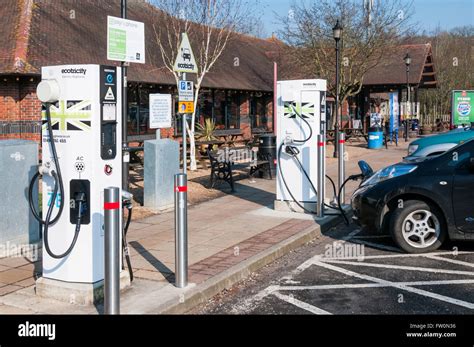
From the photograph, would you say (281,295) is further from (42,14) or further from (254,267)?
(42,14)

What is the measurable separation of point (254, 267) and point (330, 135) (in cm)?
2258

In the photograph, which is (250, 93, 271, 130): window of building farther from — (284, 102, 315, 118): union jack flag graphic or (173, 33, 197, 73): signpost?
(284, 102, 315, 118): union jack flag graphic

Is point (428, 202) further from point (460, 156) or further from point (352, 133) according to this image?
point (352, 133)

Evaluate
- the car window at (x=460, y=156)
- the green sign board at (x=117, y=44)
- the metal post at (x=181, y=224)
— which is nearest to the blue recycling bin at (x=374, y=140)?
the car window at (x=460, y=156)

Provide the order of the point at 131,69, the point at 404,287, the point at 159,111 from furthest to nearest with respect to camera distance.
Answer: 1. the point at 131,69
2. the point at 159,111
3. the point at 404,287

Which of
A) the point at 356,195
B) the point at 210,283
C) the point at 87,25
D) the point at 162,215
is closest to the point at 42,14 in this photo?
the point at 87,25

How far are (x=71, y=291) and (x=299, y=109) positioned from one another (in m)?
5.52

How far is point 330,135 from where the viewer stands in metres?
28.6

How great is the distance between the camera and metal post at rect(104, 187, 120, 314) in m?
4.53

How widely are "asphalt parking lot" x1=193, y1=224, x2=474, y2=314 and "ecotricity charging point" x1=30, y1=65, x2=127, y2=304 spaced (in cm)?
119

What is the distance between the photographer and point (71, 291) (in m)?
5.26

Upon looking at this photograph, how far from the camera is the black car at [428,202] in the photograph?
7125 mm

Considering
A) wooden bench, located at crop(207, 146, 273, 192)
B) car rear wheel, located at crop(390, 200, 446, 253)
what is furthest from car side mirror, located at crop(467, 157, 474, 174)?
wooden bench, located at crop(207, 146, 273, 192)
